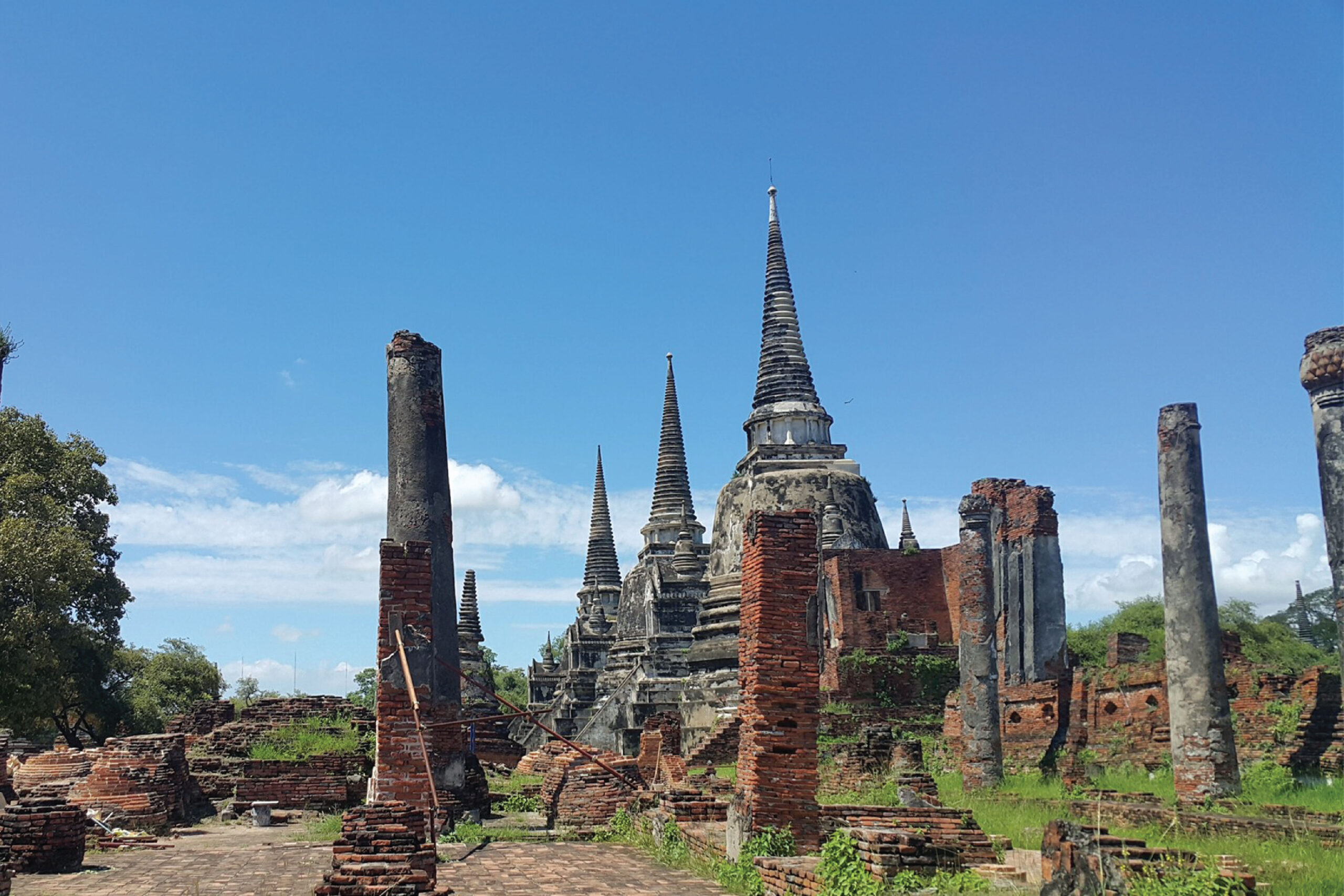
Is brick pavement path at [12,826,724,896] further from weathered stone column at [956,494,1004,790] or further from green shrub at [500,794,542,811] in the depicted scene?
weathered stone column at [956,494,1004,790]

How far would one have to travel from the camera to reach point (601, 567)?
169 feet

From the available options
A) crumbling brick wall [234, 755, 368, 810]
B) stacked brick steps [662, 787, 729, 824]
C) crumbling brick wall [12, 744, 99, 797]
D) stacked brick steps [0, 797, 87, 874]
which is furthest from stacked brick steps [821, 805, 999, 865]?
crumbling brick wall [12, 744, 99, 797]

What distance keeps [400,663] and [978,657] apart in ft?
30.1

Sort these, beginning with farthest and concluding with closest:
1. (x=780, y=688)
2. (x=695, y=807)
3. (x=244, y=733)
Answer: (x=244, y=733)
(x=695, y=807)
(x=780, y=688)

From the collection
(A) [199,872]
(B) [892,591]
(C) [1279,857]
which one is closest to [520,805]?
(A) [199,872]

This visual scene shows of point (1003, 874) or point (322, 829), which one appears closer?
point (1003, 874)

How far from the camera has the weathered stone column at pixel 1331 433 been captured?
11352mm

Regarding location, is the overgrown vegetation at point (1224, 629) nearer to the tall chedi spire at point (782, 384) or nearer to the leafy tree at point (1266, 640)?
the leafy tree at point (1266, 640)

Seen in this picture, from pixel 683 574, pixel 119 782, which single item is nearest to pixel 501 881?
pixel 119 782

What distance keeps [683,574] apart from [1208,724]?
26.2 m

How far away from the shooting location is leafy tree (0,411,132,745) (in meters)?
21.2

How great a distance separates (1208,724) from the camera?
43.5 feet

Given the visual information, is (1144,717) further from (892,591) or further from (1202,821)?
(892,591)

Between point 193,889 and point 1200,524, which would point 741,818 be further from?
point 1200,524
